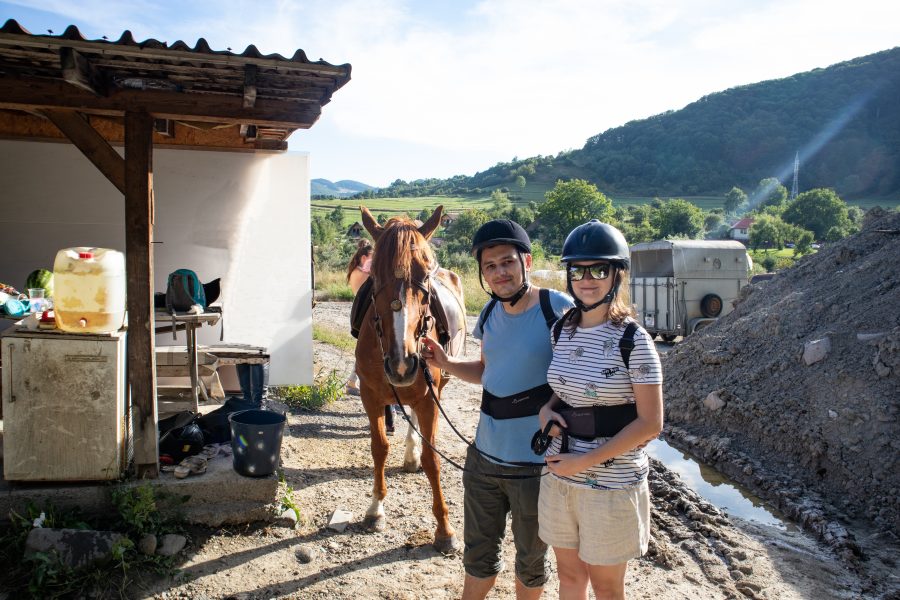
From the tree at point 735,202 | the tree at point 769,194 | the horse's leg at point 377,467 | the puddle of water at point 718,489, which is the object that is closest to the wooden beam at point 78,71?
the horse's leg at point 377,467

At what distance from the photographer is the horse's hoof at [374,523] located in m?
4.38

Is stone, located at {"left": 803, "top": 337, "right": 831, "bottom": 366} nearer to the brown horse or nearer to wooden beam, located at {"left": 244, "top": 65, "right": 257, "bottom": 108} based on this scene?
the brown horse

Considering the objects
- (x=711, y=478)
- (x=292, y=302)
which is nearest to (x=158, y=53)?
(x=292, y=302)

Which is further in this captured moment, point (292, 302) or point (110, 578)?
point (292, 302)

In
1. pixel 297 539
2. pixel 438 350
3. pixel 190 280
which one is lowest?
pixel 297 539

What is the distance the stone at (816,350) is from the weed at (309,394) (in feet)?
20.3

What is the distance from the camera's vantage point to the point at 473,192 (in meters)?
104

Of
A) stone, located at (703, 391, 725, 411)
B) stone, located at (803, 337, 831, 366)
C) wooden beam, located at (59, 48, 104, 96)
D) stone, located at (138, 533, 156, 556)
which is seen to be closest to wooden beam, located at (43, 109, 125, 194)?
wooden beam, located at (59, 48, 104, 96)

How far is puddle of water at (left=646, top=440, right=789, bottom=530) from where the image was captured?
5.57 meters

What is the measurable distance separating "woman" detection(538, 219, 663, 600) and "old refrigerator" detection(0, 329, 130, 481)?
9.90ft

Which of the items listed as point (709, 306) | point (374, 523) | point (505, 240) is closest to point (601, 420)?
point (505, 240)

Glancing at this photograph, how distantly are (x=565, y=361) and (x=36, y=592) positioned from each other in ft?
10.3

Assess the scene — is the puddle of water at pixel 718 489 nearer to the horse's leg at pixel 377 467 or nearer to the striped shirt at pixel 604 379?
the horse's leg at pixel 377 467

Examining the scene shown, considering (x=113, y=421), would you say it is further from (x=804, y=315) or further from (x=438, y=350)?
(x=804, y=315)
